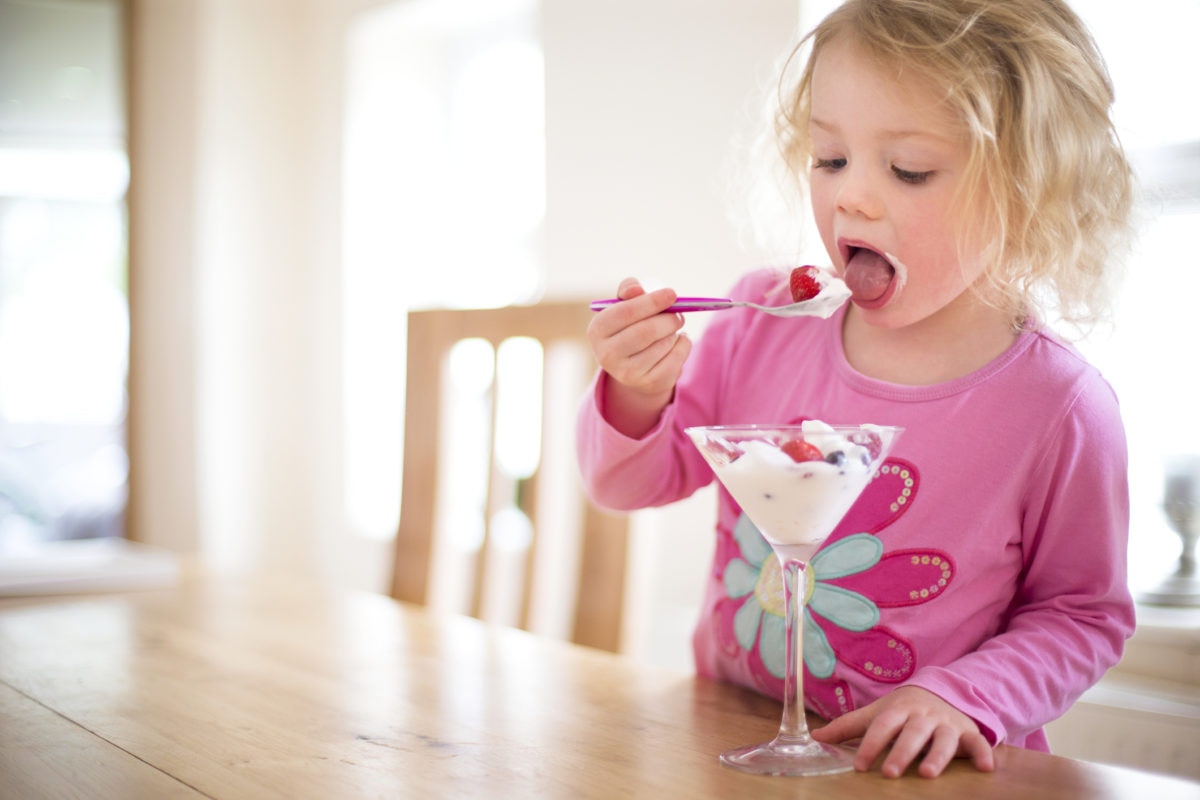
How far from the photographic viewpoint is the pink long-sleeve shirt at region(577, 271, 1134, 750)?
839mm

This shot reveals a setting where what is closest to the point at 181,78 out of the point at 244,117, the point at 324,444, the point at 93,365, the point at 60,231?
the point at 244,117

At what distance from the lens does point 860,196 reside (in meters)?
0.87

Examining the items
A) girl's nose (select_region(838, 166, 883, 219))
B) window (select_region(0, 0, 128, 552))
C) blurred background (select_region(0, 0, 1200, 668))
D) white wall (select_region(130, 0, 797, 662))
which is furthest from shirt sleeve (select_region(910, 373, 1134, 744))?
window (select_region(0, 0, 128, 552))

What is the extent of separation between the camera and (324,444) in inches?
139

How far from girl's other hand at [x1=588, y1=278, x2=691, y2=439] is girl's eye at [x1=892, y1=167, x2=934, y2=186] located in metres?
0.20

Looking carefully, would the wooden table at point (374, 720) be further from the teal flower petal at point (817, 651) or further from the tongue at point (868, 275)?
the tongue at point (868, 275)

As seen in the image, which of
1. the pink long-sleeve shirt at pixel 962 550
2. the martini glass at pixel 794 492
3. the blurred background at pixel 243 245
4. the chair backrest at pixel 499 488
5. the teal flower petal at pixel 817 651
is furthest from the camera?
the blurred background at pixel 243 245

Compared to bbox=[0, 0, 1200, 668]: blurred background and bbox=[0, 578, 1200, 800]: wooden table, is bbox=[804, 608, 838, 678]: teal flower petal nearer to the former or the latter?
bbox=[0, 578, 1200, 800]: wooden table

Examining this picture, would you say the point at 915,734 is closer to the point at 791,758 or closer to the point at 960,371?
the point at 791,758

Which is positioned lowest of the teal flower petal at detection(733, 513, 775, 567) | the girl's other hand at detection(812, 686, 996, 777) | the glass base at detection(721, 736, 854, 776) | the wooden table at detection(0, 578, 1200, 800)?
the wooden table at detection(0, 578, 1200, 800)

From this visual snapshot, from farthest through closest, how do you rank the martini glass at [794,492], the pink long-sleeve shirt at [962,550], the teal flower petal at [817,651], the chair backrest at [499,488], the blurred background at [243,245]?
the blurred background at [243,245], the chair backrest at [499,488], the teal flower petal at [817,651], the pink long-sleeve shirt at [962,550], the martini glass at [794,492]

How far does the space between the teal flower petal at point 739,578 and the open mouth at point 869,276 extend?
0.84 ft

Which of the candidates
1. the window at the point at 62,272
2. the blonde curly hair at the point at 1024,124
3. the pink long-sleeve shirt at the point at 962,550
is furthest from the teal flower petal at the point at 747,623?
the window at the point at 62,272

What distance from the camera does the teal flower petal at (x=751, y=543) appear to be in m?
1.01
